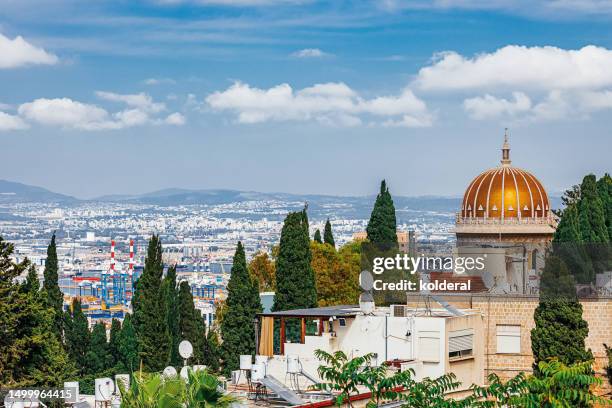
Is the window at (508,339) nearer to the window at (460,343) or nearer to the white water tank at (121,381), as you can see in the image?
the window at (460,343)

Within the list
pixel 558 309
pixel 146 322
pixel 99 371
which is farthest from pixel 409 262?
pixel 99 371

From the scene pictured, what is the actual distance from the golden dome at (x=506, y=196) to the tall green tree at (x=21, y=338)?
1518 inches

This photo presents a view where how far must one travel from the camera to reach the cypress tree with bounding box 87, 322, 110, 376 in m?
71.0

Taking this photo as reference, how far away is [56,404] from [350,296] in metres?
42.1

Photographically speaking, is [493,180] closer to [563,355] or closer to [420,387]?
[563,355]

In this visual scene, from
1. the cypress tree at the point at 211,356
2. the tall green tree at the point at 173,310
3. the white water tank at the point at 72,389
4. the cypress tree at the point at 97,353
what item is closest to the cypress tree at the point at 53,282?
the cypress tree at the point at 97,353

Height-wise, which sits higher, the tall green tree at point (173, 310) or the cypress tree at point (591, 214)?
the cypress tree at point (591, 214)

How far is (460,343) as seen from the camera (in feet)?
121

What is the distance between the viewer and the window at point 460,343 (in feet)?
119

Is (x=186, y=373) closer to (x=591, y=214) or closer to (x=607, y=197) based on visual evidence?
(x=591, y=214)

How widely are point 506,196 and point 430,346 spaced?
3345cm

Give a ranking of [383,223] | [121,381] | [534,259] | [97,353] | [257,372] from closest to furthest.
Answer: [121,381] → [257,372] → [534,259] → [383,223] → [97,353]

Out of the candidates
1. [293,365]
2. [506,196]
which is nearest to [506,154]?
[506,196]

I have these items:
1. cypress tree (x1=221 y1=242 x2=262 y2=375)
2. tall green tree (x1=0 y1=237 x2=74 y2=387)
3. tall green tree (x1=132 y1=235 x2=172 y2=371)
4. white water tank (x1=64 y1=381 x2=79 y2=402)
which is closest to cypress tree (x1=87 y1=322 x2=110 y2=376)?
tall green tree (x1=132 y1=235 x2=172 y2=371)
